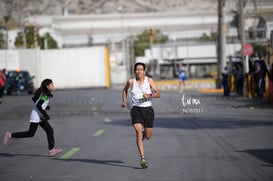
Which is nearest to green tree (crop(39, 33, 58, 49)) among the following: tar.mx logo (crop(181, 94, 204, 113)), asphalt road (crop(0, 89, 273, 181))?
tar.mx logo (crop(181, 94, 204, 113))

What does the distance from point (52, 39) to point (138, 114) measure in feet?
300

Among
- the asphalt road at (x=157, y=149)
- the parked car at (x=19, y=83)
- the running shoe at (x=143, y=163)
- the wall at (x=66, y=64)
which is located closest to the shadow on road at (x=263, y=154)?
the asphalt road at (x=157, y=149)

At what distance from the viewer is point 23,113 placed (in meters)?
28.0

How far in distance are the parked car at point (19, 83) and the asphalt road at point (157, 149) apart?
22621 millimetres

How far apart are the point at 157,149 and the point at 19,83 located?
34.8 metres

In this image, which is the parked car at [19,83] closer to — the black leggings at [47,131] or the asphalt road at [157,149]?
the asphalt road at [157,149]

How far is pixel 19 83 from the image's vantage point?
48.2m

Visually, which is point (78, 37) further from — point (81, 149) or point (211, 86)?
point (81, 149)

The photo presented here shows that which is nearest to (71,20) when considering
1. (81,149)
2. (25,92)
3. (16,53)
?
(16,53)

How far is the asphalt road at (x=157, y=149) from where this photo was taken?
11.1 metres

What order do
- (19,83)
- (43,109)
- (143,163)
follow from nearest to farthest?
(143,163)
(43,109)
(19,83)

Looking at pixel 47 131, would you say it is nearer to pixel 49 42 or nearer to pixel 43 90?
pixel 43 90

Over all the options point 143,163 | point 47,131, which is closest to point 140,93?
point 143,163

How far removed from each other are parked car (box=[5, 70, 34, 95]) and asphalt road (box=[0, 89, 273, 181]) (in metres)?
22.6
